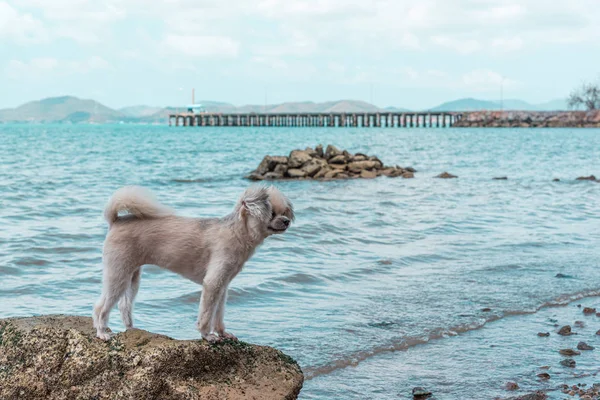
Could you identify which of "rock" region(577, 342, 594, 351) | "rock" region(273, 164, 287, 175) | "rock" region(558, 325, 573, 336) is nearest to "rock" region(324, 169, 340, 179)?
"rock" region(273, 164, 287, 175)

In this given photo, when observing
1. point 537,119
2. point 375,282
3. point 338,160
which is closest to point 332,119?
point 537,119

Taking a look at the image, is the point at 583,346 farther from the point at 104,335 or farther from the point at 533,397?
the point at 104,335

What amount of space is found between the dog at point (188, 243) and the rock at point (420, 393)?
1.91 m

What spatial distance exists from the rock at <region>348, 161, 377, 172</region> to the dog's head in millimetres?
26094

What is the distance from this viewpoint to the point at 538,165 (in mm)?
37938

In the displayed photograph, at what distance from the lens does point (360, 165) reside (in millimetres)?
30594

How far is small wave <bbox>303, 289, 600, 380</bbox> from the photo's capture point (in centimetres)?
642

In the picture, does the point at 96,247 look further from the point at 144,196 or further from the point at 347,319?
the point at 144,196

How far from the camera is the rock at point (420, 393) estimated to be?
568cm

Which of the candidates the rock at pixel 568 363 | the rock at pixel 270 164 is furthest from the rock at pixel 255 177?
the rock at pixel 568 363

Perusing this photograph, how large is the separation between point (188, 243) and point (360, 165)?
26.4m

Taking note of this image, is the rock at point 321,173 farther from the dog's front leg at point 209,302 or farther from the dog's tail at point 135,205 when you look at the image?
the dog's front leg at point 209,302

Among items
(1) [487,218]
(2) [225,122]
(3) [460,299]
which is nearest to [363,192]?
(1) [487,218]

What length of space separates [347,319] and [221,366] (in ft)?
12.5
